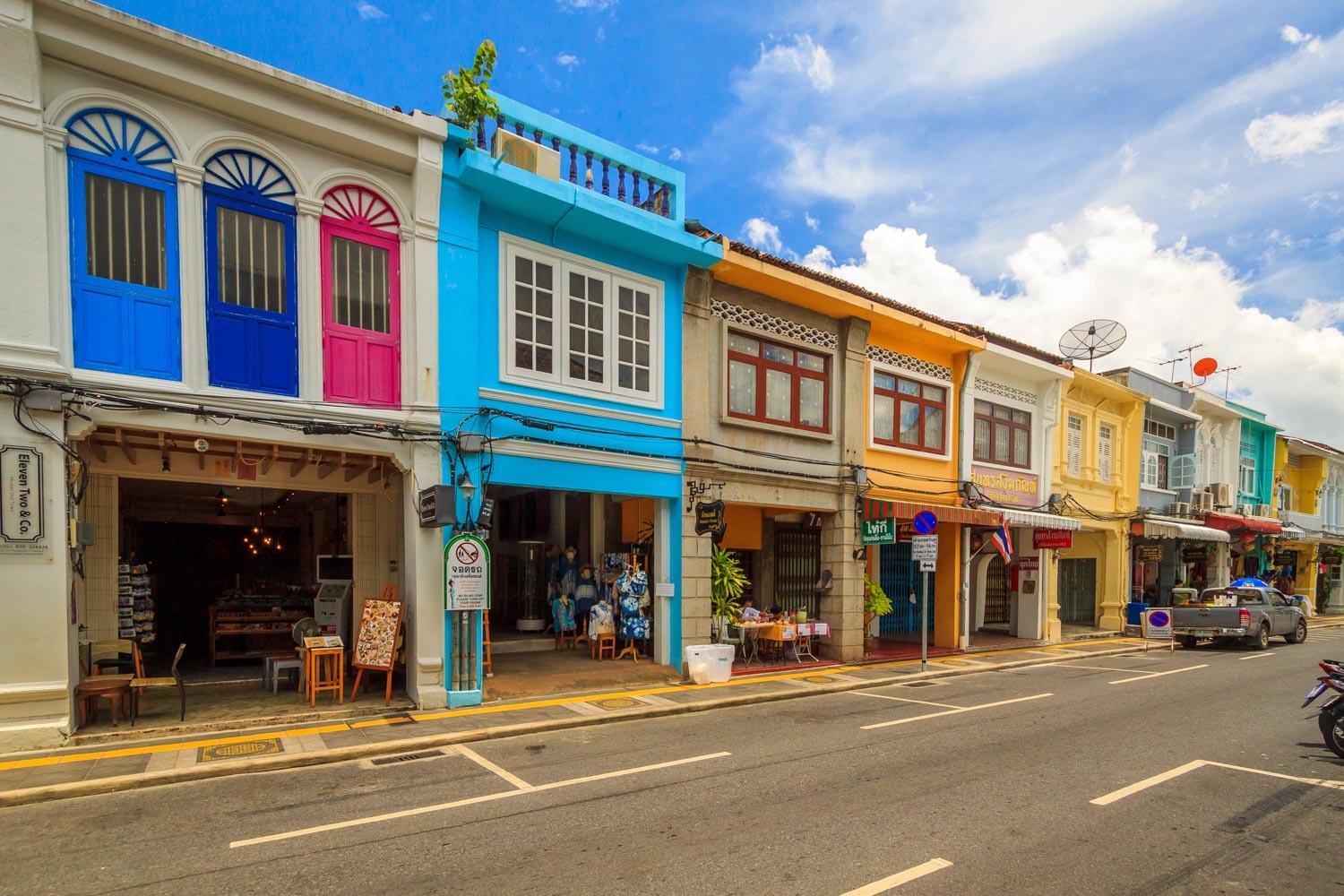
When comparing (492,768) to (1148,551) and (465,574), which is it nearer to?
(465,574)

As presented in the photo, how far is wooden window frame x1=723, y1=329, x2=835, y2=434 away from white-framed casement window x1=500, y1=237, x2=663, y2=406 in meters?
1.74

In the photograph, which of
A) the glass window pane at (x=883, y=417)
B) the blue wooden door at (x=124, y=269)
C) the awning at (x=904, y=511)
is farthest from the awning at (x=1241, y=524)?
the blue wooden door at (x=124, y=269)

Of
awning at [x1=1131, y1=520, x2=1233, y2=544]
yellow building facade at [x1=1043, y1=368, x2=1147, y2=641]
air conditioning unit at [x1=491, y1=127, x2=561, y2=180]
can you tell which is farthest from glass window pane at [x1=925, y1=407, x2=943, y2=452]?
air conditioning unit at [x1=491, y1=127, x2=561, y2=180]

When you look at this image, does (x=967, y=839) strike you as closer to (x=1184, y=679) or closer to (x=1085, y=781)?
(x=1085, y=781)

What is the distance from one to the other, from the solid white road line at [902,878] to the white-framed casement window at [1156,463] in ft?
81.5

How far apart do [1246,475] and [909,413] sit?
23.0m

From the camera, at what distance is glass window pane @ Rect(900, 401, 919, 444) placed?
57.5 feet

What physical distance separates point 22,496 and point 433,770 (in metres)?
5.31

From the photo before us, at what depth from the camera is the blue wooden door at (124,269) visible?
8516 millimetres

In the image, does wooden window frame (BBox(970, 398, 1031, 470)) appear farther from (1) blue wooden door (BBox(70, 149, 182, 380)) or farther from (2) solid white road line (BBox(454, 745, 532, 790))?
(1) blue wooden door (BBox(70, 149, 182, 380))

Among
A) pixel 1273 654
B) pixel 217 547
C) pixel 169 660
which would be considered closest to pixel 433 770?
pixel 169 660

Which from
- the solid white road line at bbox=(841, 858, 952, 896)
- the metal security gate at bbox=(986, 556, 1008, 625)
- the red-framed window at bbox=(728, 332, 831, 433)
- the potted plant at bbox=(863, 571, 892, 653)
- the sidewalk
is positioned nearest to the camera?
the solid white road line at bbox=(841, 858, 952, 896)

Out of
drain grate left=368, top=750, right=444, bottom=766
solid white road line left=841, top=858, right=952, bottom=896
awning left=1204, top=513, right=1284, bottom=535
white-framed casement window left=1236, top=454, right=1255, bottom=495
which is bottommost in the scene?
solid white road line left=841, top=858, right=952, bottom=896

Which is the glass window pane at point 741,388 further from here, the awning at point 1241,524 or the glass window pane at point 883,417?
the awning at point 1241,524
